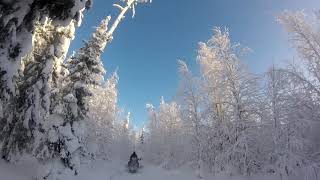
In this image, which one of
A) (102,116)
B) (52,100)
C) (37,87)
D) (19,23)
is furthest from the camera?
(102,116)

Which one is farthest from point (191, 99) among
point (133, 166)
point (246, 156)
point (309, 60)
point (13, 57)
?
point (13, 57)

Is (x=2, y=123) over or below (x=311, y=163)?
over

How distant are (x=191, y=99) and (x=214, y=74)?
5129mm

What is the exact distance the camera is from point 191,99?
104 ft

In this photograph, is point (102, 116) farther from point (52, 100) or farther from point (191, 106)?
point (52, 100)

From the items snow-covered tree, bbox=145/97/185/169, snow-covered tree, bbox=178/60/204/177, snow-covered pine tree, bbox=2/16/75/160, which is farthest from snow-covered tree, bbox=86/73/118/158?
snow-covered pine tree, bbox=2/16/75/160

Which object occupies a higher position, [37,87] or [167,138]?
[37,87]

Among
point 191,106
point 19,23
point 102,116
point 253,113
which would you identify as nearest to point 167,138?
point 102,116

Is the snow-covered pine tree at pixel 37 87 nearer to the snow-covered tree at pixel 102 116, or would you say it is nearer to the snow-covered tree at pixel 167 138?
the snow-covered tree at pixel 167 138

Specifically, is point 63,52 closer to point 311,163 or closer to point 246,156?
point 246,156

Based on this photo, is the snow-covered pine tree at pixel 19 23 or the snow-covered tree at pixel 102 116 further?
the snow-covered tree at pixel 102 116

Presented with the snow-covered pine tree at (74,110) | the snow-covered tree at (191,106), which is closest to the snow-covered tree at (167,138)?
the snow-covered tree at (191,106)

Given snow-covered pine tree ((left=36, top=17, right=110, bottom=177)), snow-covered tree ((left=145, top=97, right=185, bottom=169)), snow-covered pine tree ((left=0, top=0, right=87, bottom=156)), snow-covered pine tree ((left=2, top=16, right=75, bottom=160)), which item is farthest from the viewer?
snow-covered tree ((left=145, top=97, right=185, bottom=169))

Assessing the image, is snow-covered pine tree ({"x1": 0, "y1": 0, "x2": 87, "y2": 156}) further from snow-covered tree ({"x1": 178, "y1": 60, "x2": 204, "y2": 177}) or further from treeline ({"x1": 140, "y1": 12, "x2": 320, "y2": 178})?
snow-covered tree ({"x1": 178, "y1": 60, "x2": 204, "y2": 177})
